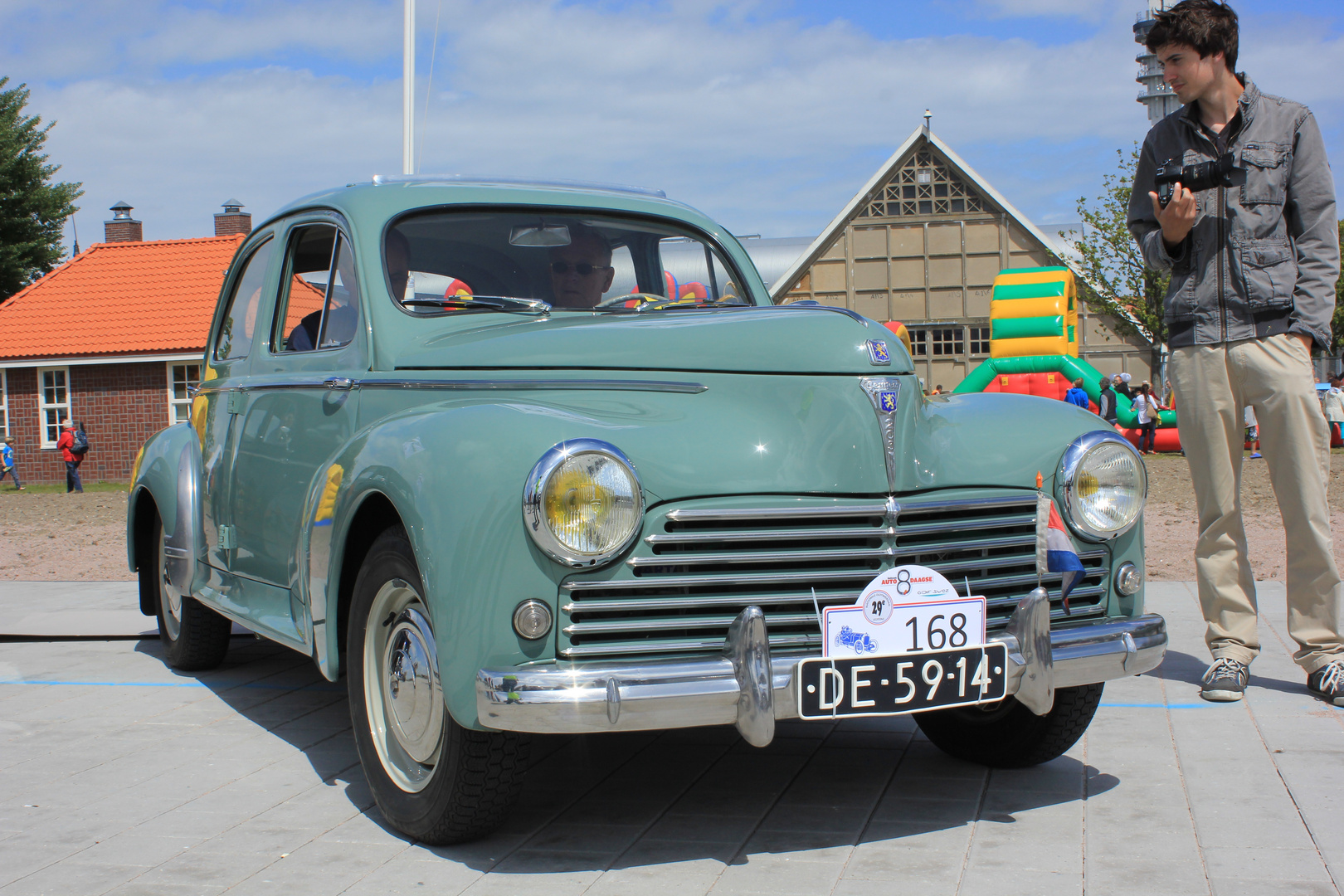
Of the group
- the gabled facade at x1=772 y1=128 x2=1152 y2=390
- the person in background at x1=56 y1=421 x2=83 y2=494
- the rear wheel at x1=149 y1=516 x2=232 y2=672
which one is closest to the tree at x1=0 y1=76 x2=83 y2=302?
the person in background at x1=56 y1=421 x2=83 y2=494

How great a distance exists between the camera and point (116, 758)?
12.4ft

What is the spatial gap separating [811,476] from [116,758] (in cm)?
249

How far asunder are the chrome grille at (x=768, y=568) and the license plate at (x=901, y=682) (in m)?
0.12

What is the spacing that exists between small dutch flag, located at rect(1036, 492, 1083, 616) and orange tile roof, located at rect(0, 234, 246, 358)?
2503cm

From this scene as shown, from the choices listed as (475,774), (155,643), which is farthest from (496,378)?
(155,643)

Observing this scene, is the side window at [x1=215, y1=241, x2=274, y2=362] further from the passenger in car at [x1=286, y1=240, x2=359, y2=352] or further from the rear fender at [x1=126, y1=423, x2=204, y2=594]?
the passenger in car at [x1=286, y1=240, x2=359, y2=352]

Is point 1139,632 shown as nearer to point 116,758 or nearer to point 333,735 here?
point 333,735

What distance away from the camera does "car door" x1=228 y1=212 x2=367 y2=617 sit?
12.0ft

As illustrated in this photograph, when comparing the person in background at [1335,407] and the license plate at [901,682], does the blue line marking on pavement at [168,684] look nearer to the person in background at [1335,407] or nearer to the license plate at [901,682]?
the license plate at [901,682]

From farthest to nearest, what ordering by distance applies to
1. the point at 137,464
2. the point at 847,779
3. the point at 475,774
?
the point at 137,464 → the point at 847,779 → the point at 475,774

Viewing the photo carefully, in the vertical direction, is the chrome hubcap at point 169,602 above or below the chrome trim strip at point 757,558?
below

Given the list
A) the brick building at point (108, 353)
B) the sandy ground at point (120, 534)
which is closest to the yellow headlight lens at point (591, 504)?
the sandy ground at point (120, 534)

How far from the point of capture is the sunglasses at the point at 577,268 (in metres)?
3.92

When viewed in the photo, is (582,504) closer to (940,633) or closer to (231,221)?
(940,633)
